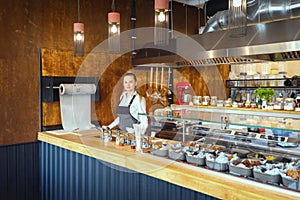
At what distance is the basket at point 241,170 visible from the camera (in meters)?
1.60

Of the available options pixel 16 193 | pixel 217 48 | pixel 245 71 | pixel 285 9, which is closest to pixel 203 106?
pixel 245 71

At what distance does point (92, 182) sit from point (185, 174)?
3.84ft

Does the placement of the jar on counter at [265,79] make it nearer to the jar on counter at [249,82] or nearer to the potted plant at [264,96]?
the jar on counter at [249,82]

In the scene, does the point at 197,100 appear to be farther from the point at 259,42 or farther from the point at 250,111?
the point at 259,42

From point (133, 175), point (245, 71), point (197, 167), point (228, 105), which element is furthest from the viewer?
point (245, 71)

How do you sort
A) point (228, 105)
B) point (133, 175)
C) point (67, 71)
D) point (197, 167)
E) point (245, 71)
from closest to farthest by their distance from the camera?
point (197, 167)
point (133, 175)
point (67, 71)
point (228, 105)
point (245, 71)

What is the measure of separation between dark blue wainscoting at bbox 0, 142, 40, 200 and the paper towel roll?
1.51 feet

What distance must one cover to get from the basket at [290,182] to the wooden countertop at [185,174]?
0.04 m

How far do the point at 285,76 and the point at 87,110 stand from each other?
4.18 m

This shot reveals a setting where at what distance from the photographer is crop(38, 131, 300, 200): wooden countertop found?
4.71ft

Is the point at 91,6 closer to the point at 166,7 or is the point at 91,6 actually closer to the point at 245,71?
the point at 166,7

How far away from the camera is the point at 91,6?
4070mm

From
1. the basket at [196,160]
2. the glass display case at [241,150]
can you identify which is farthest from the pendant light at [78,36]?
the basket at [196,160]

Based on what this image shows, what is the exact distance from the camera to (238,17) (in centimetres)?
244
